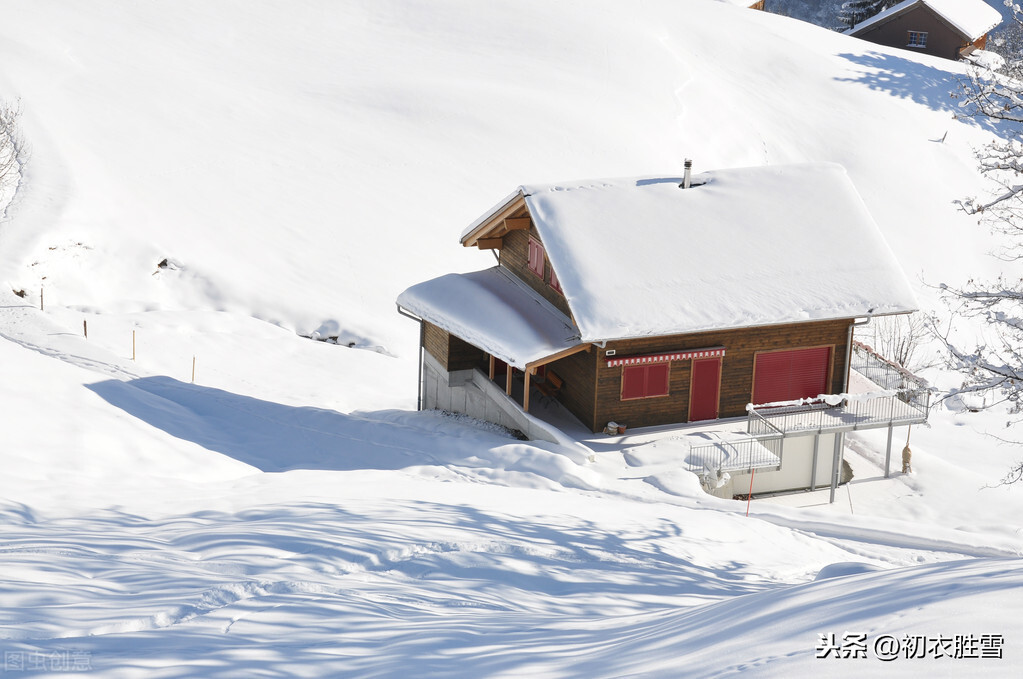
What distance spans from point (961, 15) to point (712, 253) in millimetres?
55562

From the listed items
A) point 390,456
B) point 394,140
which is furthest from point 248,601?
point 394,140

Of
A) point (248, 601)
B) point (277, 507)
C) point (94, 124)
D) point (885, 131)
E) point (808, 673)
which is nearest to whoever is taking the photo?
point (808, 673)

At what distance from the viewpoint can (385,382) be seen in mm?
30141

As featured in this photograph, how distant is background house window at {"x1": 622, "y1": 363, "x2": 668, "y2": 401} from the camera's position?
71.8 feet

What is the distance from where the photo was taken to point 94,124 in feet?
136

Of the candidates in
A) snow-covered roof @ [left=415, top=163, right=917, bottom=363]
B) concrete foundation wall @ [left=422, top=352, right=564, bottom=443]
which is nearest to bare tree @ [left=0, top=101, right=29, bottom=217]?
concrete foundation wall @ [left=422, top=352, right=564, bottom=443]

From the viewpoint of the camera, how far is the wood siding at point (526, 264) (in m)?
23.1

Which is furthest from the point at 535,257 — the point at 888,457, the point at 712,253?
the point at 888,457

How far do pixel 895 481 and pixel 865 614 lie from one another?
16098mm

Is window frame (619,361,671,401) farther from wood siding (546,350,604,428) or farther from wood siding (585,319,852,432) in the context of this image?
wood siding (546,350,604,428)

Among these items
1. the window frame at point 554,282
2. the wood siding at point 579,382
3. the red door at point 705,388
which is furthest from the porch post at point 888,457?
the window frame at point 554,282

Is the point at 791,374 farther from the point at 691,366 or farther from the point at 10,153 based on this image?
the point at 10,153

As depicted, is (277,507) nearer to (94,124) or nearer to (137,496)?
(137,496)

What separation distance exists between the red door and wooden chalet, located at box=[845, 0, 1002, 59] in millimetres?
53820
